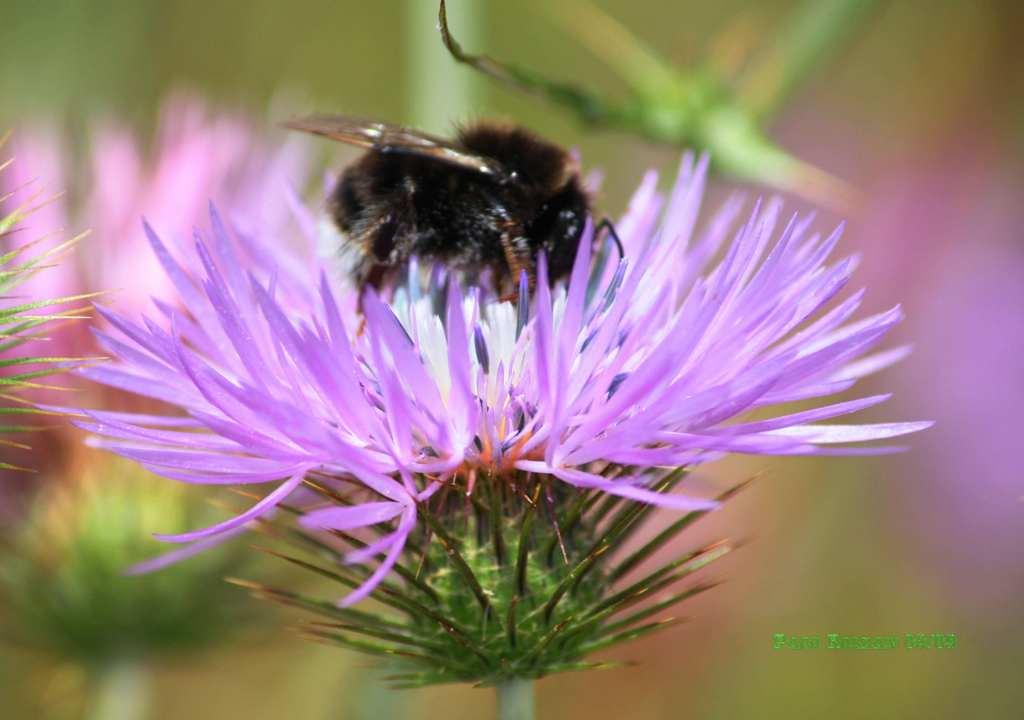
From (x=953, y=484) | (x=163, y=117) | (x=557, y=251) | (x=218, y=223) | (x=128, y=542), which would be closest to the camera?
(x=218, y=223)

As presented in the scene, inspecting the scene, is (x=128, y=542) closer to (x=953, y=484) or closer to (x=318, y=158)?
(x=318, y=158)

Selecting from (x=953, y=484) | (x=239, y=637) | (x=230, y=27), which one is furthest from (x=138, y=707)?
(x=230, y=27)

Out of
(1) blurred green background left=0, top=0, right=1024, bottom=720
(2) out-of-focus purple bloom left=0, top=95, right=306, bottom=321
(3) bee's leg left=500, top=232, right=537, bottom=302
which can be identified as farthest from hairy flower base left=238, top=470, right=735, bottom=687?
(1) blurred green background left=0, top=0, right=1024, bottom=720

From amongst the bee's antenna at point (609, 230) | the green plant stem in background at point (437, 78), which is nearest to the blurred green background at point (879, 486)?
the green plant stem in background at point (437, 78)

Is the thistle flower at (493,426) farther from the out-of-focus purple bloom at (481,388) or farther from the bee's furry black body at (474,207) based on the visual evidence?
the bee's furry black body at (474,207)

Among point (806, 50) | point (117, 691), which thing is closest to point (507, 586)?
point (117, 691)

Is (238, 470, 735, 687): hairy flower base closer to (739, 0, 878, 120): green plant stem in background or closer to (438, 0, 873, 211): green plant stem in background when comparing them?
(438, 0, 873, 211): green plant stem in background
